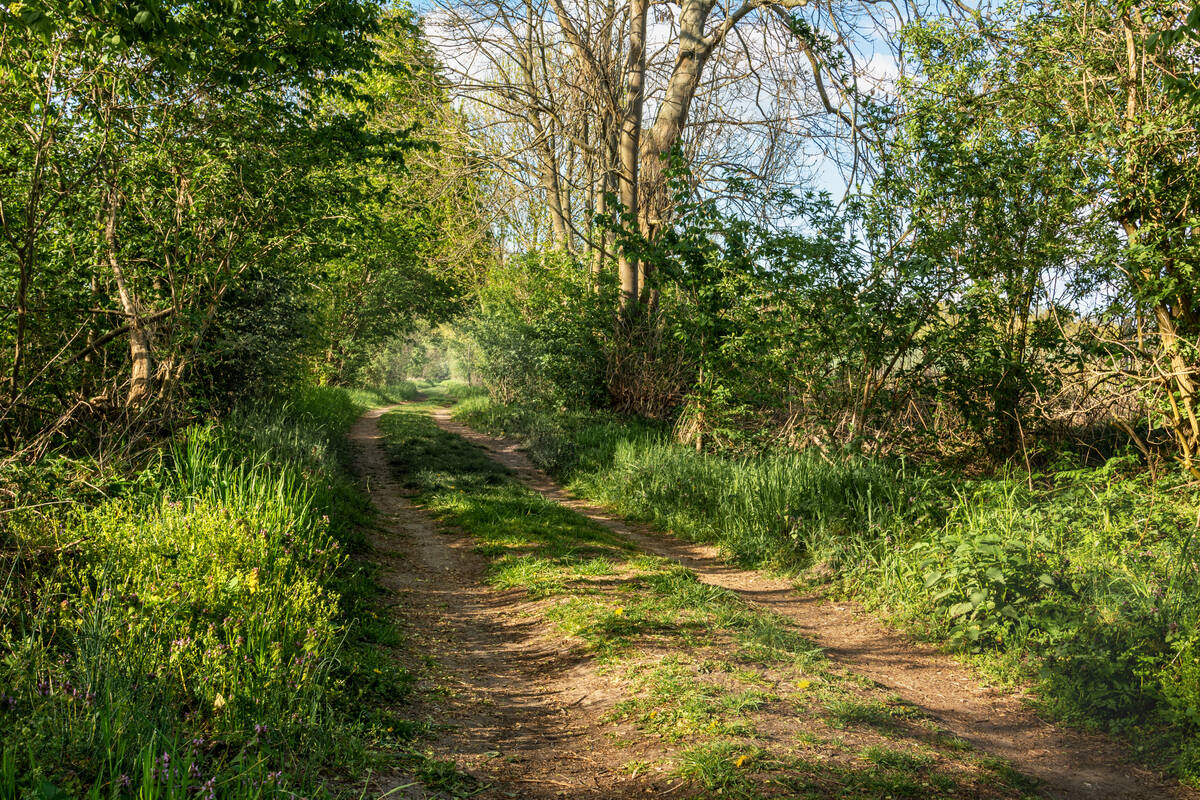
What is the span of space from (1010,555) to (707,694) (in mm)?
2637

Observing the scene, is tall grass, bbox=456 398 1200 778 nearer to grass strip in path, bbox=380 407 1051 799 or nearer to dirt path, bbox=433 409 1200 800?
dirt path, bbox=433 409 1200 800

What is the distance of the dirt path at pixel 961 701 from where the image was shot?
153 inches

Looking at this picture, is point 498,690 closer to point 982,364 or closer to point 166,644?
point 166,644

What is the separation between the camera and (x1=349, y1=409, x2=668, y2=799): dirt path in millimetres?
3732

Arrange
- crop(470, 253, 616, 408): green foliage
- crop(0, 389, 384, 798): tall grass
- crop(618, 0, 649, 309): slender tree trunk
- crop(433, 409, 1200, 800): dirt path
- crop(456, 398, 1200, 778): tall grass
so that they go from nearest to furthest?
crop(0, 389, 384, 798): tall grass, crop(433, 409, 1200, 800): dirt path, crop(456, 398, 1200, 778): tall grass, crop(618, 0, 649, 309): slender tree trunk, crop(470, 253, 616, 408): green foliage

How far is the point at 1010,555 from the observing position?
217 inches

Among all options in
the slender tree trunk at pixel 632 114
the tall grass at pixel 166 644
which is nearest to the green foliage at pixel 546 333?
the slender tree trunk at pixel 632 114

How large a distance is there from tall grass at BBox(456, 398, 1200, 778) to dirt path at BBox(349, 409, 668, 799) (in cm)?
281

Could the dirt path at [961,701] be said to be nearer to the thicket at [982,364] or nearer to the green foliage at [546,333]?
the thicket at [982,364]

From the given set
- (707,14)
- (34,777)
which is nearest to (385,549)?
(34,777)

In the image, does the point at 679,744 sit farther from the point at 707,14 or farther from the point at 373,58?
the point at 707,14

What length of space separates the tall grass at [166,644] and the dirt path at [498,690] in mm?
712

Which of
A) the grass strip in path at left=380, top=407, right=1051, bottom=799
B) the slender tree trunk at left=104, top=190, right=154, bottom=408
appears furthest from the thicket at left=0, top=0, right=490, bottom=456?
the grass strip in path at left=380, top=407, right=1051, bottom=799

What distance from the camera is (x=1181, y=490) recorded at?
7.78m
